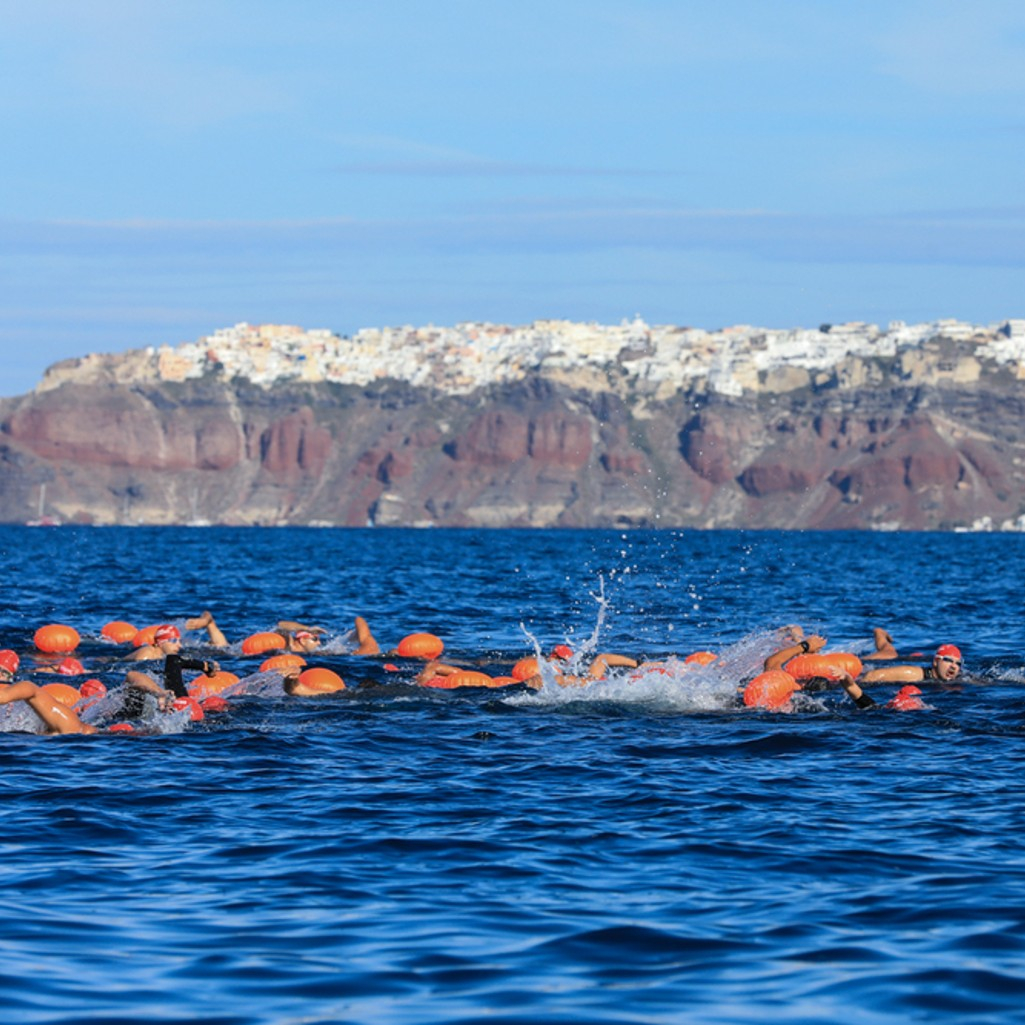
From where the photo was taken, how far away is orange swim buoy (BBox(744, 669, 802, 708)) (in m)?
23.8

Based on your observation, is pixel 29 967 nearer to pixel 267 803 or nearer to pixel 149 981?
pixel 149 981

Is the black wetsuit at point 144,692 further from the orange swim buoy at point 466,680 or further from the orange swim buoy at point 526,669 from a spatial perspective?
the orange swim buoy at point 526,669

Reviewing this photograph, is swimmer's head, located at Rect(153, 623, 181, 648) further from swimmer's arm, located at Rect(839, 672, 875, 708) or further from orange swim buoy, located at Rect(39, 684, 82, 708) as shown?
swimmer's arm, located at Rect(839, 672, 875, 708)

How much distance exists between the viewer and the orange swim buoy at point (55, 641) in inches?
1276

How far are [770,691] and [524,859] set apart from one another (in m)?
10.3

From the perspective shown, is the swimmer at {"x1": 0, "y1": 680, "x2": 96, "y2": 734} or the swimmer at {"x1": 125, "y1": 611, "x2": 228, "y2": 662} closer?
the swimmer at {"x1": 0, "y1": 680, "x2": 96, "y2": 734}

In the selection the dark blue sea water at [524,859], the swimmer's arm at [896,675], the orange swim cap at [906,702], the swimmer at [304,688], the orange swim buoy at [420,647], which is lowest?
the dark blue sea water at [524,859]

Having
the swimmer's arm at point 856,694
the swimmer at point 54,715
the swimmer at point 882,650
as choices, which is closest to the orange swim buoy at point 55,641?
the swimmer at point 54,715

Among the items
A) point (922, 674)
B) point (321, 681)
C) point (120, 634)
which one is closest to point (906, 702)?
point (922, 674)

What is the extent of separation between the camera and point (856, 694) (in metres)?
23.0

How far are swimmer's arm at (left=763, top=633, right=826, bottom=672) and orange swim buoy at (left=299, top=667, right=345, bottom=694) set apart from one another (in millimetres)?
6669

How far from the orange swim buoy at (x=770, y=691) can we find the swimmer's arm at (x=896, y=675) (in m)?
2.65

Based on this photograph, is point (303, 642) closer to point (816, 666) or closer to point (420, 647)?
point (420, 647)

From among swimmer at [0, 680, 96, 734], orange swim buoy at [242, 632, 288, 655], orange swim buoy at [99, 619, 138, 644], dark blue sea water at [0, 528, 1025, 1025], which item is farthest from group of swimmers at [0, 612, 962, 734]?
orange swim buoy at [99, 619, 138, 644]
